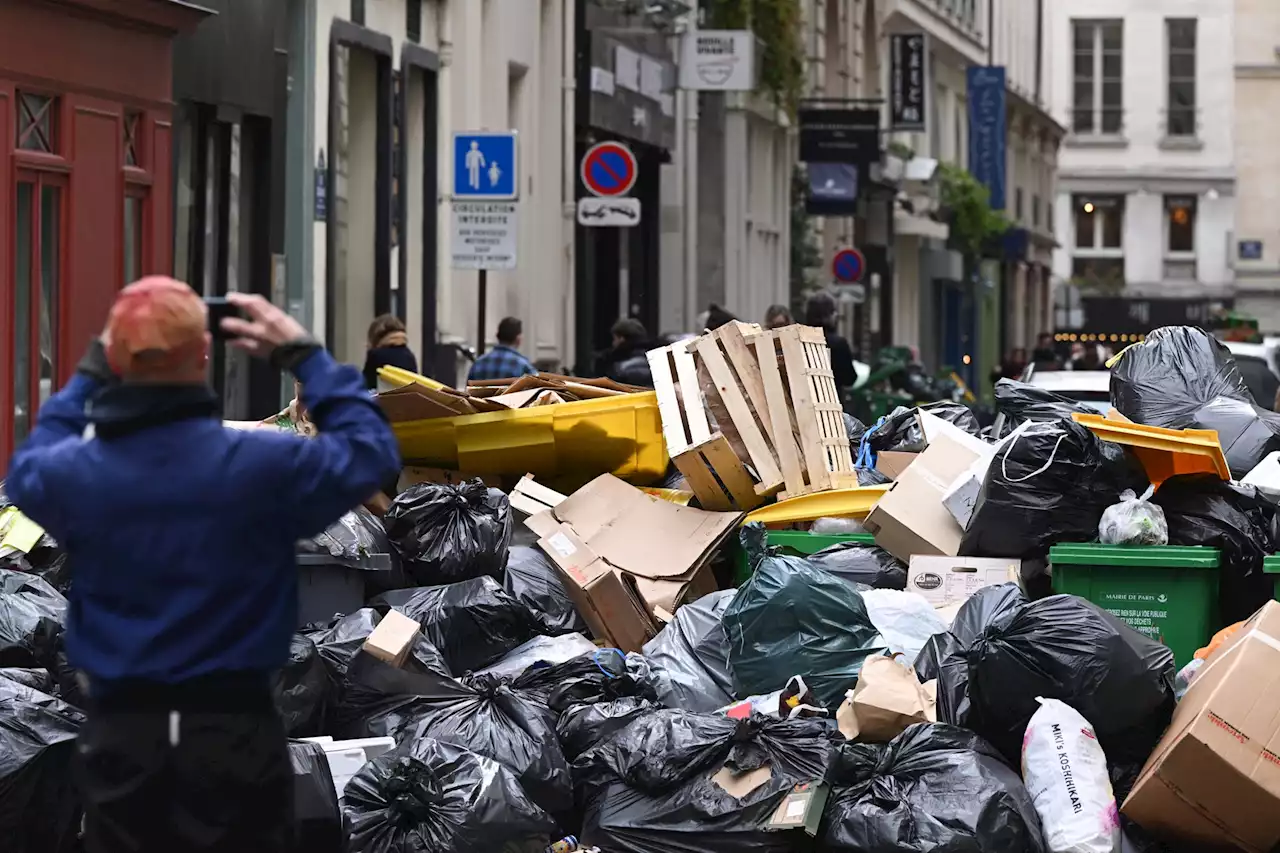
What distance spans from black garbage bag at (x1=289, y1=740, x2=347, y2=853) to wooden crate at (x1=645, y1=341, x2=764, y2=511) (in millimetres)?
2978

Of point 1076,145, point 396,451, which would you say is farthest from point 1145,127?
point 396,451

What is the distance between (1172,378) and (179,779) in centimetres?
706

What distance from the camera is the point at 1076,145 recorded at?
8244cm

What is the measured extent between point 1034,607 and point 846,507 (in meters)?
2.09

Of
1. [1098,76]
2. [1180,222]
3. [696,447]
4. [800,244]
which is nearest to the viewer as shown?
[696,447]

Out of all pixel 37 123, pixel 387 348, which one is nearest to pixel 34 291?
pixel 37 123

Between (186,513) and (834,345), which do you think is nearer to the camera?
(186,513)

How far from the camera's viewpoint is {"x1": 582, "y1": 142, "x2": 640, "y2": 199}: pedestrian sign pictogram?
20.2 m

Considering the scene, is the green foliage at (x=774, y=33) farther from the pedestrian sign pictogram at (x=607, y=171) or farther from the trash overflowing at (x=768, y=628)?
the trash overflowing at (x=768, y=628)

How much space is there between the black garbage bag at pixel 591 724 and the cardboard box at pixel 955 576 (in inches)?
58.4

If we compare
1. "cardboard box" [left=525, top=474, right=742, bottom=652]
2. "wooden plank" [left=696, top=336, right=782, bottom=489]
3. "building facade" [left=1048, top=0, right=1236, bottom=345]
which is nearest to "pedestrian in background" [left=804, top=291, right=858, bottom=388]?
"wooden plank" [left=696, top=336, right=782, bottom=489]

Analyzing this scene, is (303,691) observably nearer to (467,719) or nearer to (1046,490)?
(467,719)

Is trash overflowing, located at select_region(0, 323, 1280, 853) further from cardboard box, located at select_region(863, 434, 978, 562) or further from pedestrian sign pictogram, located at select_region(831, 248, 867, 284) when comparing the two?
pedestrian sign pictogram, located at select_region(831, 248, 867, 284)

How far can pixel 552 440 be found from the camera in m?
10.2
